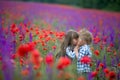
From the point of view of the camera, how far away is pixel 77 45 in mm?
4273

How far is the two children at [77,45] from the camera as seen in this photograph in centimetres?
414

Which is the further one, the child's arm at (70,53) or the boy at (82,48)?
the child's arm at (70,53)

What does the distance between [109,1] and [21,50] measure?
1902cm

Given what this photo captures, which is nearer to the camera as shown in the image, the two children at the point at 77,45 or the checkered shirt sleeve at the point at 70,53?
the two children at the point at 77,45

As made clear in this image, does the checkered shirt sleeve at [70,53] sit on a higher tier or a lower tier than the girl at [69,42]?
lower

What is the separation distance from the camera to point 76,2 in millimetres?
27453

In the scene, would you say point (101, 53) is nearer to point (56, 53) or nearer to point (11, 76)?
point (56, 53)

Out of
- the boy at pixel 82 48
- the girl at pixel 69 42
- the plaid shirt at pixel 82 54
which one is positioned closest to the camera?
the plaid shirt at pixel 82 54

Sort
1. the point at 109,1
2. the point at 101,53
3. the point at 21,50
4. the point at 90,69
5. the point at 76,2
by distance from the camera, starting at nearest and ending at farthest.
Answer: the point at 21,50
the point at 90,69
the point at 101,53
the point at 109,1
the point at 76,2

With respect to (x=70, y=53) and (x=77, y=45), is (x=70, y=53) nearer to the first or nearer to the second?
(x=70, y=53)

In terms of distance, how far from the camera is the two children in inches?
163

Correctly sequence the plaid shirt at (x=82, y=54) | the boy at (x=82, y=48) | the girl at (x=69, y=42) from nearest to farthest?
the plaid shirt at (x=82, y=54) < the boy at (x=82, y=48) < the girl at (x=69, y=42)

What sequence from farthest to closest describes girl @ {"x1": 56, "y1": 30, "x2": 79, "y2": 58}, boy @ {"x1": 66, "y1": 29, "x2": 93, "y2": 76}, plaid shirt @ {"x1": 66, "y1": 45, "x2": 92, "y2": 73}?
girl @ {"x1": 56, "y1": 30, "x2": 79, "y2": 58}
boy @ {"x1": 66, "y1": 29, "x2": 93, "y2": 76}
plaid shirt @ {"x1": 66, "y1": 45, "x2": 92, "y2": 73}

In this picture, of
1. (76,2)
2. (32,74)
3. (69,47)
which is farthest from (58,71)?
(76,2)
